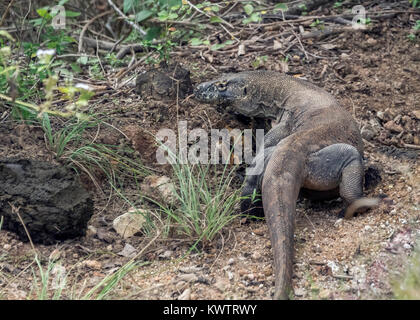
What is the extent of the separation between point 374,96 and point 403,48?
106 centimetres

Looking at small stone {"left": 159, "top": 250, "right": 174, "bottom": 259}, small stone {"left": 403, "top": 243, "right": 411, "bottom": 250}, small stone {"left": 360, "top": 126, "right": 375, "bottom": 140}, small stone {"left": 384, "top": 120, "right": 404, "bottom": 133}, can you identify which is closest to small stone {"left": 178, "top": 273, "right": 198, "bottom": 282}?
small stone {"left": 159, "top": 250, "right": 174, "bottom": 259}

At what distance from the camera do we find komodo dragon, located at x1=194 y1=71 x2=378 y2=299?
369 cm

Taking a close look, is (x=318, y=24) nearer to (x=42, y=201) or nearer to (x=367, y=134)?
(x=367, y=134)

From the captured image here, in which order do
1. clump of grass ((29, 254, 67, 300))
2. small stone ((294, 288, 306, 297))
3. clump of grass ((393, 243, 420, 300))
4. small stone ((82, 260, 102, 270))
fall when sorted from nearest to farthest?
1. clump of grass ((393, 243, 420, 300))
2. clump of grass ((29, 254, 67, 300))
3. small stone ((294, 288, 306, 297))
4. small stone ((82, 260, 102, 270))

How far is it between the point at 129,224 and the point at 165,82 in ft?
5.63

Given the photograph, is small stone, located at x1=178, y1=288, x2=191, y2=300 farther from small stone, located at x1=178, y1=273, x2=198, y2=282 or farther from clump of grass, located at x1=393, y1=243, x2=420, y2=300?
clump of grass, located at x1=393, y1=243, x2=420, y2=300

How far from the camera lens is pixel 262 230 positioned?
4105 millimetres

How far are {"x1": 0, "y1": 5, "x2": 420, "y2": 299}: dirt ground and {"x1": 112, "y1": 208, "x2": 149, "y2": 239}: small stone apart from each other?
0.17 ft

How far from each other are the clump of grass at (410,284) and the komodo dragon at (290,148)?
62 centimetres

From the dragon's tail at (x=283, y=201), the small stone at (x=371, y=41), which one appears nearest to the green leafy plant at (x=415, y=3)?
the small stone at (x=371, y=41)

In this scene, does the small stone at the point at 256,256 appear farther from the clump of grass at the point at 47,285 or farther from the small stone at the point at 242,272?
the clump of grass at the point at 47,285

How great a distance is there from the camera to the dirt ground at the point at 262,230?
339cm
